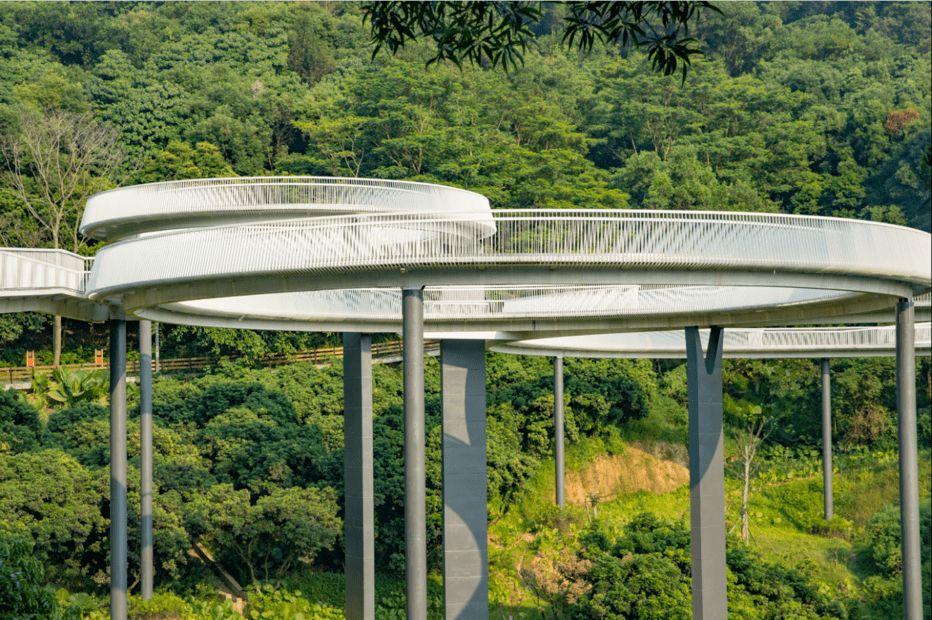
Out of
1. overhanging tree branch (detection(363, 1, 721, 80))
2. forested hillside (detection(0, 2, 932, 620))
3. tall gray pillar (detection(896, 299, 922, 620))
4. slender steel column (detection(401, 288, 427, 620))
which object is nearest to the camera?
overhanging tree branch (detection(363, 1, 721, 80))

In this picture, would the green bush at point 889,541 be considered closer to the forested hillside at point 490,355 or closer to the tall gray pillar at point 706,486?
the forested hillside at point 490,355

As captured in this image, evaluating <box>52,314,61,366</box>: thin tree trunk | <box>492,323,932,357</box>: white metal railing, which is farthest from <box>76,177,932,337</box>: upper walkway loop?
<box>52,314,61,366</box>: thin tree trunk

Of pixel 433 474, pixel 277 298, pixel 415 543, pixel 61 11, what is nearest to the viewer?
pixel 415 543

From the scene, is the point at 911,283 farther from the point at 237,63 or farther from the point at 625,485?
the point at 237,63

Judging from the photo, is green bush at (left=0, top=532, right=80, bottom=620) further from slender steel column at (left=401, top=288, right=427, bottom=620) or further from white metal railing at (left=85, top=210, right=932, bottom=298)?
white metal railing at (left=85, top=210, right=932, bottom=298)

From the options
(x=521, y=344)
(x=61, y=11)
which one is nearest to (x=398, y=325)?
(x=521, y=344)

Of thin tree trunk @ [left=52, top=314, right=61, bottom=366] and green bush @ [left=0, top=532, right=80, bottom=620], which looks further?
thin tree trunk @ [left=52, top=314, right=61, bottom=366]

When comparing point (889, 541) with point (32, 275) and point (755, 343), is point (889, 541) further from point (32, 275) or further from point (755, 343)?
point (32, 275)
